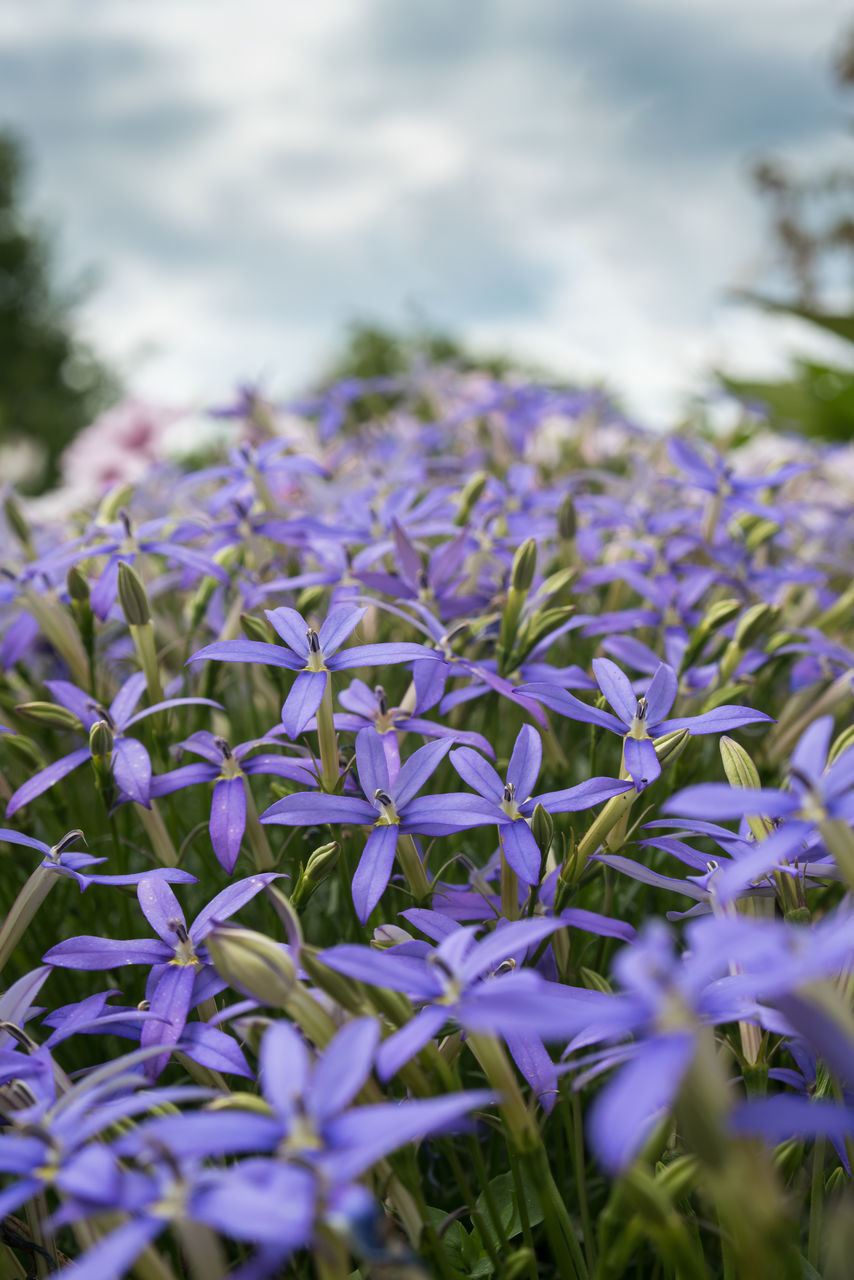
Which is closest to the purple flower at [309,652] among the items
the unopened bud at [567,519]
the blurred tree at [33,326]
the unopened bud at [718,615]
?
the unopened bud at [718,615]

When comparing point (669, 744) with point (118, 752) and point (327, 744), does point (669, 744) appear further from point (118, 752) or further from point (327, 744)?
point (118, 752)

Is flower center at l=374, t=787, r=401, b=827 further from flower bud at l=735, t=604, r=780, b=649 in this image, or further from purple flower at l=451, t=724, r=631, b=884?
flower bud at l=735, t=604, r=780, b=649

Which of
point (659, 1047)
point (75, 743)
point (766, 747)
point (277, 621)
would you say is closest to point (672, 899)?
point (766, 747)

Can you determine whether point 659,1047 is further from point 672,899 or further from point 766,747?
point 766,747

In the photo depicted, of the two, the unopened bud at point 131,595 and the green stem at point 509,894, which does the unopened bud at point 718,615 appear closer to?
the green stem at point 509,894

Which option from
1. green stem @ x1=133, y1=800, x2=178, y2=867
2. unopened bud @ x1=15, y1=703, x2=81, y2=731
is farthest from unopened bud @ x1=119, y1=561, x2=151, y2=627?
green stem @ x1=133, y1=800, x2=178, y2=867
